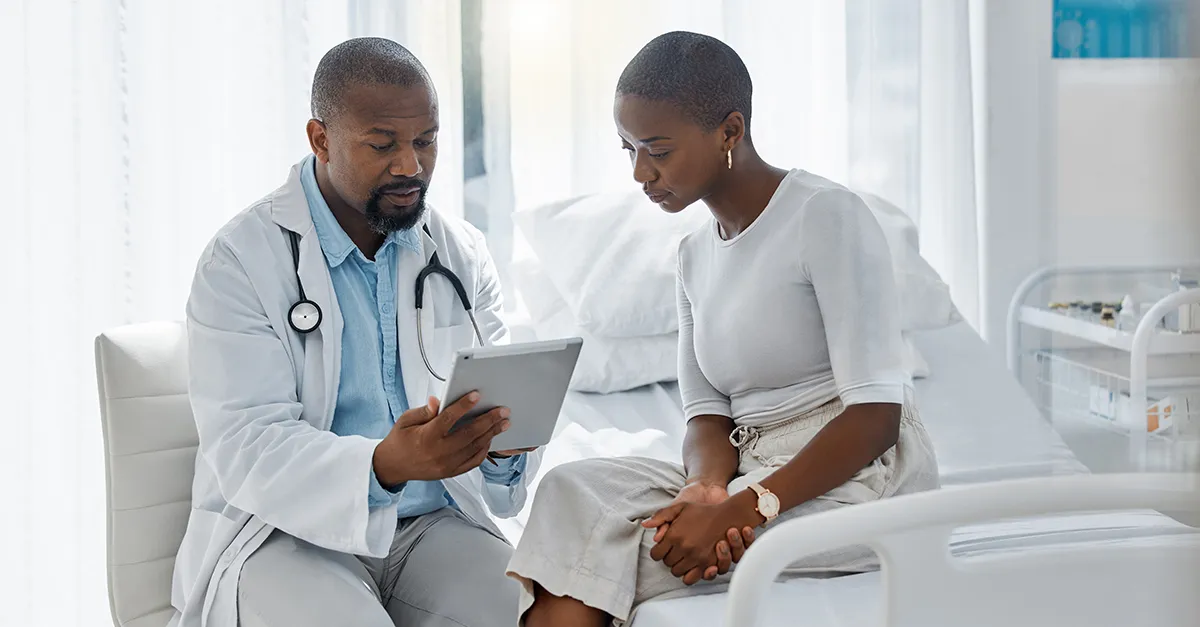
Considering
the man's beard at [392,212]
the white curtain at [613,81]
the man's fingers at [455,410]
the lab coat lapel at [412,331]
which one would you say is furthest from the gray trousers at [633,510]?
the white curtain at [613,81]

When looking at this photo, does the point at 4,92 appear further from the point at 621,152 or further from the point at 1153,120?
the point at 1153,120

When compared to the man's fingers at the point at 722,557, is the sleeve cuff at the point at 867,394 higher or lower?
higher

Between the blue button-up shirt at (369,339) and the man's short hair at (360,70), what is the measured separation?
0.11 m

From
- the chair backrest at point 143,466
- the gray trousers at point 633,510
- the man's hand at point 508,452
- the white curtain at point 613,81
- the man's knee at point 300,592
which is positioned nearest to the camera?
the gray trousers at point 633,510

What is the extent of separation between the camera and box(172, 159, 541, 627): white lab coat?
122 cm

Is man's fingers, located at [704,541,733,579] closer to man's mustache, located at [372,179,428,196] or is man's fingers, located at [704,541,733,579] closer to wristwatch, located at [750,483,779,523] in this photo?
wristwatch, located at [750,483,779,523]

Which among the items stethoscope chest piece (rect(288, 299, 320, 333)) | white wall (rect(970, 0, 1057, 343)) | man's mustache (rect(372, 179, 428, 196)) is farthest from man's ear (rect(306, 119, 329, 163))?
white wall (rect(970, 0, 1057, 343))

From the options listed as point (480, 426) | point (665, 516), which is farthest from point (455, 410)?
point (665, 516)

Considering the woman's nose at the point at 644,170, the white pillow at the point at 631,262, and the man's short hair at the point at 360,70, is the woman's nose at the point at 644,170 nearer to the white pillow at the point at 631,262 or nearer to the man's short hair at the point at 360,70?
the man's short hair at the point at 360,70

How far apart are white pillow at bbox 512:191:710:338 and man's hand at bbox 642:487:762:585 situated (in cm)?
94

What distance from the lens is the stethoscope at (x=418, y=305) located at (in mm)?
1312

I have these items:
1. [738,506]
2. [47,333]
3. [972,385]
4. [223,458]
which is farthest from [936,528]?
[47,333]

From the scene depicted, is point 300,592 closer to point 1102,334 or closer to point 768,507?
point 768,507

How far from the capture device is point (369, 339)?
4.56 feet
